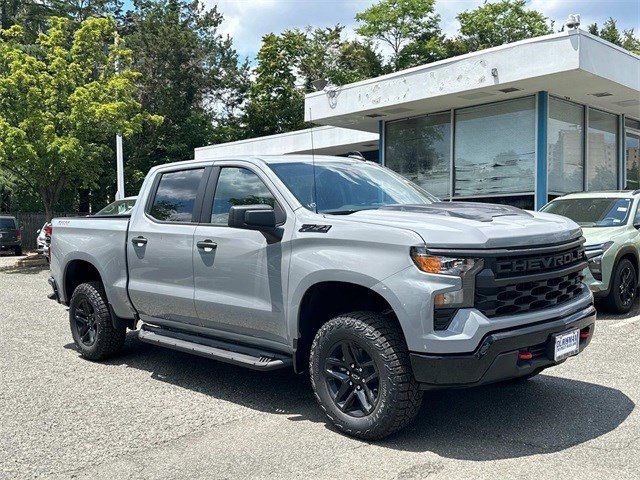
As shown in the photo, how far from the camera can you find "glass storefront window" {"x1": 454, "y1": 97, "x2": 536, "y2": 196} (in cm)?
1387

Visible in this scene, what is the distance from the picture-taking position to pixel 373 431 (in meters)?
4.12

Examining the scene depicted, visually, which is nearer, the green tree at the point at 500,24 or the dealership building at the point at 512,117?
the dealership building at the point at 512,117

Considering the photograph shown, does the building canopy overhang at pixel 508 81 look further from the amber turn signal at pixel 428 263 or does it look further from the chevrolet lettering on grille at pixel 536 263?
the amber turn signal at pixel 428 263

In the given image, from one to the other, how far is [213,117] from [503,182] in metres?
Answer: 34.2

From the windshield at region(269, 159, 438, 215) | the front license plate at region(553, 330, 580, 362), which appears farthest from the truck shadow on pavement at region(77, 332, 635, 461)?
the windshield at region(269, 159, 438, 215)

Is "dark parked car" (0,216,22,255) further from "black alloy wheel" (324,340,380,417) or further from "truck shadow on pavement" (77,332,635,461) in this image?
"black alloy wheel" (324,340,380,417)

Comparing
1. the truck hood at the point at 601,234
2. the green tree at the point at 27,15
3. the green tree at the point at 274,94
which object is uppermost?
the green tree at the point at 27,15

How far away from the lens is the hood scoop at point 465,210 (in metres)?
4.39

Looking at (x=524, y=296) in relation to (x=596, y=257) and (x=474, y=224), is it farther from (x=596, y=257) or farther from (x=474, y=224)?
(x=596, y=257)

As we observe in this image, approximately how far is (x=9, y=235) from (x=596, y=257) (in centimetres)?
2380

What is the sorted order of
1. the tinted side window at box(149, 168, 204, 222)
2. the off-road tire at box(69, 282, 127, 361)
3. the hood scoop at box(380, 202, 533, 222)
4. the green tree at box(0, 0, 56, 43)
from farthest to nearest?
the green tree at box(0, 0, 56, 43)
the off-road tire at box(69, 282, 127, 361)
the tinted side window at box(149, 168, 204, 222)
the hood scoop at box(380, 202, 533, 222)

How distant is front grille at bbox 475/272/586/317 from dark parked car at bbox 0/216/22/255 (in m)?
25.5

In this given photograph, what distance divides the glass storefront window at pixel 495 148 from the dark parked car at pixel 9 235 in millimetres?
19092

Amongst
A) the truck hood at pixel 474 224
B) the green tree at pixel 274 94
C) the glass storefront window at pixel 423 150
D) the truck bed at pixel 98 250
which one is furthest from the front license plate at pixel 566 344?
the green tree at pixel 274 94
